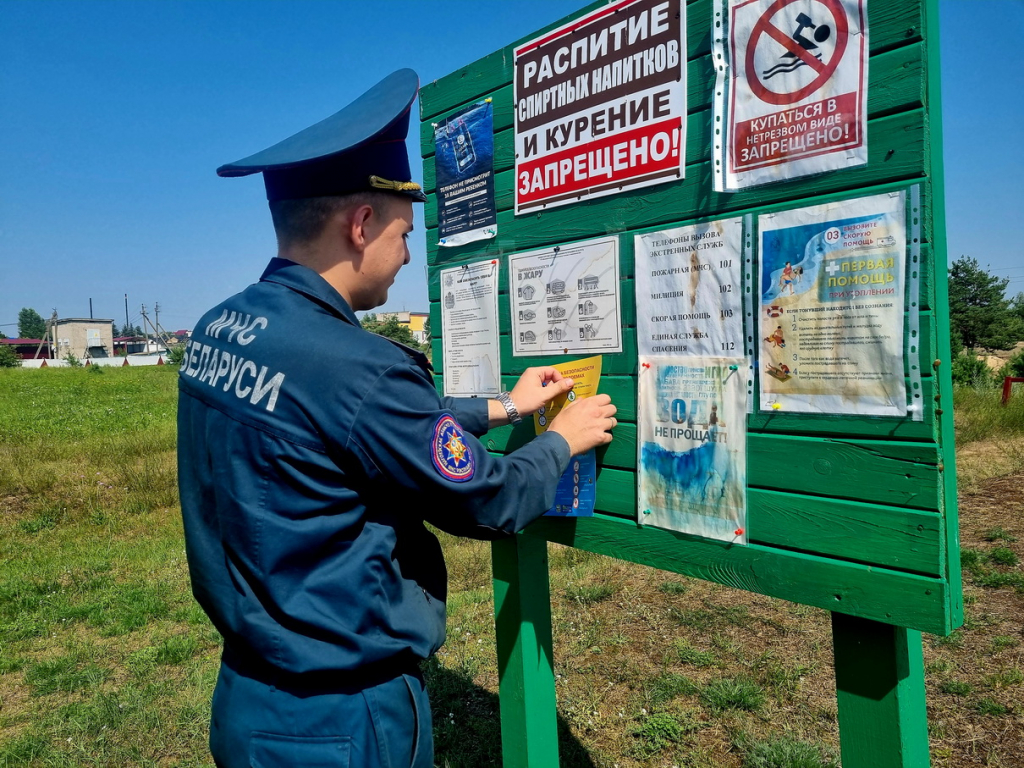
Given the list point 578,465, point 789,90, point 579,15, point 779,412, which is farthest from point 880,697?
point 579,15

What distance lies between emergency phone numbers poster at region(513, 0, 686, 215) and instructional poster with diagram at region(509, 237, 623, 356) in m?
0.16

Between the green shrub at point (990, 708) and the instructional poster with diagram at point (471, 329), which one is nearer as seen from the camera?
the instructional poster with diagram at point (471, 329)

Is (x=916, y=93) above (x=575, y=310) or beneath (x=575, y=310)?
above

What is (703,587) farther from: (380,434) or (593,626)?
(380,434)

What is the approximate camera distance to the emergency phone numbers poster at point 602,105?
182cm

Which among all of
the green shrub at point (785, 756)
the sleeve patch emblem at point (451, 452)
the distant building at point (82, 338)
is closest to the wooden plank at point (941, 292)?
the sleeve patch emblem at point (451, 452)

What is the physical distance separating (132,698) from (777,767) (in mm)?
3066

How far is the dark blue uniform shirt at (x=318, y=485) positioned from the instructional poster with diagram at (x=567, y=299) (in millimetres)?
627

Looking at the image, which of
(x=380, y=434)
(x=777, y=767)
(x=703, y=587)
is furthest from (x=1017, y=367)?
(x=380, y=434)

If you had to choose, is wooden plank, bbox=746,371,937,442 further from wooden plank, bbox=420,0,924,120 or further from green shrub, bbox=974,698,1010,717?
green shrub, bbox=974,698,1010,717

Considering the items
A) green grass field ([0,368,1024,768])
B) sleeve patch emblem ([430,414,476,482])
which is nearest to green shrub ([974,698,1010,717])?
green grass field ([0,368,1024,768])

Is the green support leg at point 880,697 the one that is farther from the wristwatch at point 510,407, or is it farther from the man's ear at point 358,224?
the man's ear at point 358,224

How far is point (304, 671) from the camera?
1.46m

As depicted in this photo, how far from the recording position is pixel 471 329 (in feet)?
8.23
